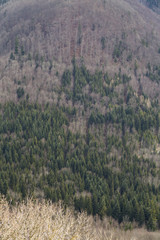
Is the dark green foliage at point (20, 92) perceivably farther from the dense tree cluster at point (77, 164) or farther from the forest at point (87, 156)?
the dense tree cluster at point (77, 164)

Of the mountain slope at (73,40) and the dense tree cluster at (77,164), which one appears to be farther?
the mountain slope at (73,40)

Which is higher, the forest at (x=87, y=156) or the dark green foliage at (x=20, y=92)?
the dark green foliage at (x=20, y=92)

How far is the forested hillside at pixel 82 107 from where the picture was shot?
8025 cm

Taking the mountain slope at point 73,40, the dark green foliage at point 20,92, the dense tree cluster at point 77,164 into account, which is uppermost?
the mountain slope at point 73,40

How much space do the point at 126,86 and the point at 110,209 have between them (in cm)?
7238

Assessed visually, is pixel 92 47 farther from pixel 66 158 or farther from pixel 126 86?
pixel 66 158

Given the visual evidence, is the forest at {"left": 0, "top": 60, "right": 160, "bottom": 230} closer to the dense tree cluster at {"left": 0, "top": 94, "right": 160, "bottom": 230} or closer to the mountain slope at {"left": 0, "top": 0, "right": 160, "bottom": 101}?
the dense tree cluster at {"left": 0, "top": 94, "right": 160, "bottom": 230}

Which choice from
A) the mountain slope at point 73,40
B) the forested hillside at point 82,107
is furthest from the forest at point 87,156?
the mountain slope at point 73,40

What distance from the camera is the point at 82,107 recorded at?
388 feet

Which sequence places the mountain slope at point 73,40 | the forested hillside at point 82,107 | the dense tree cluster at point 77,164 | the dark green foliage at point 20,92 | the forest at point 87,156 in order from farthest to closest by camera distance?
the mountain slope at point 73,40 < the dark green foliage at point 20,92 < the forested hillside at point 82,107 < the forest at point 87,156 < the dense tree cluster at point 77,164

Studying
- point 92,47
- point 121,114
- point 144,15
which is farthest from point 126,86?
point 144,15

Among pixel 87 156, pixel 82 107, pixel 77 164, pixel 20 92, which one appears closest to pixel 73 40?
pixel 20 92

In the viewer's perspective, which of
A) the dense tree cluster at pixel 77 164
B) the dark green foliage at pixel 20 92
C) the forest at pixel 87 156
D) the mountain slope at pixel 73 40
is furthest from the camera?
the mountain slope at pixel 73 40

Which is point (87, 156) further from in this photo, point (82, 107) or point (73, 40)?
point (73, 40)
